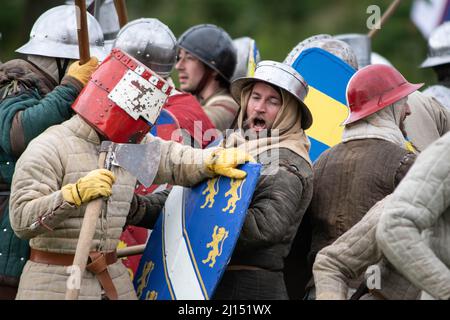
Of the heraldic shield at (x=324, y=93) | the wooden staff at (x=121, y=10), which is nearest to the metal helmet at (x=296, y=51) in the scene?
the heraldic shield at (x=324, y=93)

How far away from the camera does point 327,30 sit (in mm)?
17828

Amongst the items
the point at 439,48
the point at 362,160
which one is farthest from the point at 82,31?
the point at 439,48

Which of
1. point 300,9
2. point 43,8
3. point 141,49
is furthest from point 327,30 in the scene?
point 141,49

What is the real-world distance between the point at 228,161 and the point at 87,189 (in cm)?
73

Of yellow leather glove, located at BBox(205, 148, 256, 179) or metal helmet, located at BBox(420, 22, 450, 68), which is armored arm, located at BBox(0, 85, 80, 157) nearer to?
yellow leather glove, located at BBox(205, 148, 256, 179)

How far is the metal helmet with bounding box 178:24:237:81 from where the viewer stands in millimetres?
8633

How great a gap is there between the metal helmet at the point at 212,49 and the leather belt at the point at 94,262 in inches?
128

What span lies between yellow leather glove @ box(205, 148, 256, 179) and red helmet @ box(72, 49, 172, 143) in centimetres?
37

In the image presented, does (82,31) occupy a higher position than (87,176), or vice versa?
(82,31)

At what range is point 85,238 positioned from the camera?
530 centimetres

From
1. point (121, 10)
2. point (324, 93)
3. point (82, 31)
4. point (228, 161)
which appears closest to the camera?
point (228, 161)

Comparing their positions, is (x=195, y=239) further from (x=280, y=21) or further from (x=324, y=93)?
(x=280, y=21)

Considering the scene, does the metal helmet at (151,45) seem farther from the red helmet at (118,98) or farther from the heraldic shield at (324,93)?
the red helmet at (118,98)

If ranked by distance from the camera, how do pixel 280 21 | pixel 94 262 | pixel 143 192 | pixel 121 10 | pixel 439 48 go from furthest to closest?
pixel 280 21, pixel 439 48, pixel 121 10, pixel 143 192, pixel 94 262
